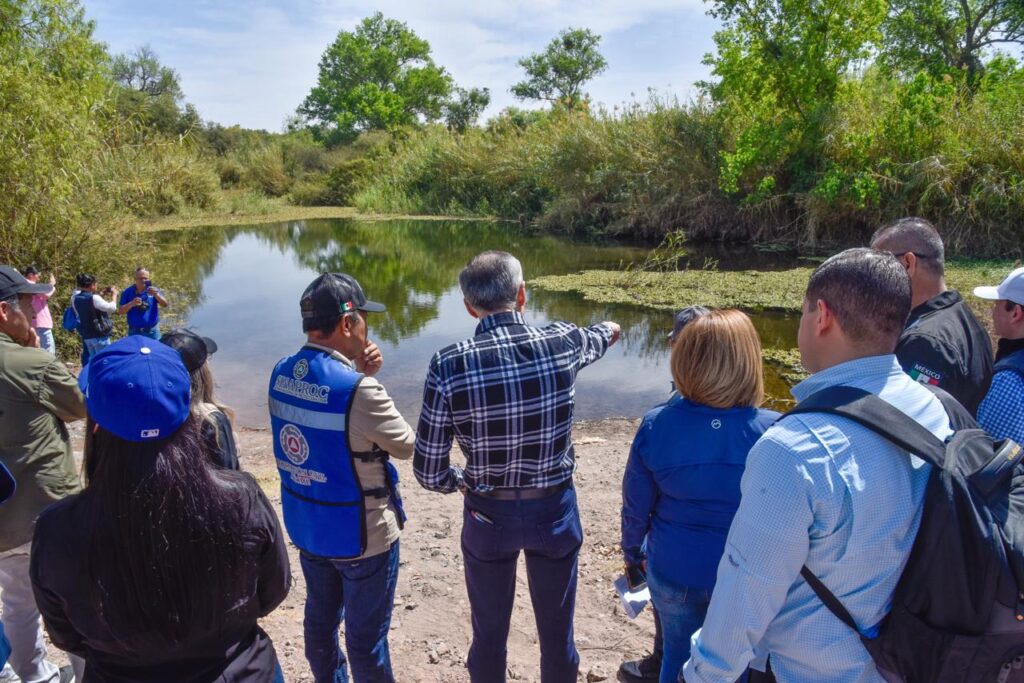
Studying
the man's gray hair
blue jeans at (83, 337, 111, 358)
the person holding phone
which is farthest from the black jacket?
the person holding phone

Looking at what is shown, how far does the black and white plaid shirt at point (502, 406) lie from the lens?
2.45 metres

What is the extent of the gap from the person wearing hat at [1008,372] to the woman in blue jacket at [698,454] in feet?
2.59

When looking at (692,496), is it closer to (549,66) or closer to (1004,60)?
(1004,60)

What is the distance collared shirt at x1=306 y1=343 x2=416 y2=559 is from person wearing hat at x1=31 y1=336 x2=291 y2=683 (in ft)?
2.44

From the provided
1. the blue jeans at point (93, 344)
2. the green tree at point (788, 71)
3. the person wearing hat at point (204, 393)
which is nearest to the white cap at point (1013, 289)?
the person wearing hat at point (204, 393)

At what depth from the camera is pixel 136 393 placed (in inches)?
59.2

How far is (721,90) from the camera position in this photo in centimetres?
2003

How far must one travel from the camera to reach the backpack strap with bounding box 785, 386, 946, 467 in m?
1.40

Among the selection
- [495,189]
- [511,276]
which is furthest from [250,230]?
[511,276]

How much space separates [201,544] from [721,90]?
21022 mm

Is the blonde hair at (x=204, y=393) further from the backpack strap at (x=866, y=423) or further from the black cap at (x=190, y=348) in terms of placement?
the backpack strap at (x=866, y=423)

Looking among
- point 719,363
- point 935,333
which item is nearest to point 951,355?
point 935,333

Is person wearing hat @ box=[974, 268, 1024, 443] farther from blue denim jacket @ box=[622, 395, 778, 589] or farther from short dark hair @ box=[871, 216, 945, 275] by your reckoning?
blue denim jacket @ box=[622, 395, 778, 589]

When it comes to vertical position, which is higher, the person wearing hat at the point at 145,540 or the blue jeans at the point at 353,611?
the person wearing hat at the point at 145,540
